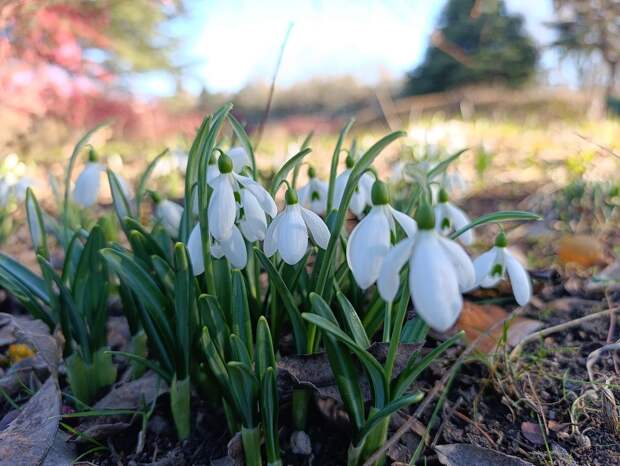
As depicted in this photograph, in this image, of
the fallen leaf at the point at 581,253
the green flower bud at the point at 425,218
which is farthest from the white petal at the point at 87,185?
the fallen leaf at the point at 581,253

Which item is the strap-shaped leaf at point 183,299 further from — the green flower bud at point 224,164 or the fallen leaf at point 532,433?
the fallen leaf at point 532,433

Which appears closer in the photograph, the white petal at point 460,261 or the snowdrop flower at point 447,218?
the white petal at point 460,261

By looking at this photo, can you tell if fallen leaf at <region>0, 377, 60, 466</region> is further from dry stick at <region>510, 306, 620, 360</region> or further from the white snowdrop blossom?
dry stick at <region>510, 306, 620, 360</region>

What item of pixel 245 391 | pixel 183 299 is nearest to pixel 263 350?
pixel 245 391

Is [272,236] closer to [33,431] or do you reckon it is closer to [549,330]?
[33,431]

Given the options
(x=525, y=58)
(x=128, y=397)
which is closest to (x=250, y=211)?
(x=128, y=397)

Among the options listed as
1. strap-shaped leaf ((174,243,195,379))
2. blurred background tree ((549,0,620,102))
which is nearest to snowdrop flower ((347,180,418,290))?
strap-shaped leaf ((174,243,195,379))

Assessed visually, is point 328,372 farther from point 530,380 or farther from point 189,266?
point 530,380
